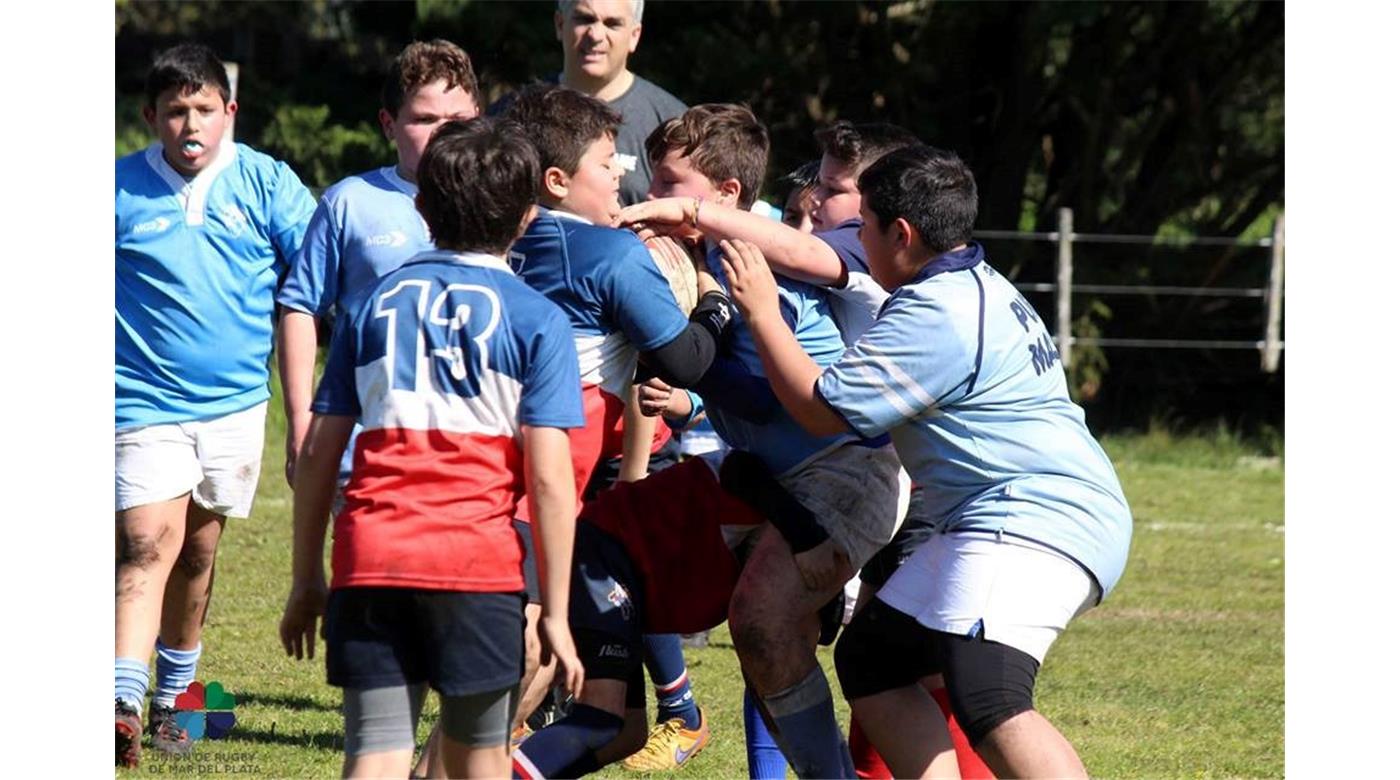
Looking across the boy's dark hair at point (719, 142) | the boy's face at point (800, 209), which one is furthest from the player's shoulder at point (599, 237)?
the boy's face at point (800, 209)

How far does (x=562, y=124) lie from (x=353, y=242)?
3.55 ft

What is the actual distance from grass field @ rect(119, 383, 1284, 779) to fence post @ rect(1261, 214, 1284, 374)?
21.3 ft

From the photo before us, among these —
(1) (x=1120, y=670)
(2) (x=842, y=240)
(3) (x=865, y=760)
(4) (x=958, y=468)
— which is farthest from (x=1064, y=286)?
(4) (x=958, y=468)

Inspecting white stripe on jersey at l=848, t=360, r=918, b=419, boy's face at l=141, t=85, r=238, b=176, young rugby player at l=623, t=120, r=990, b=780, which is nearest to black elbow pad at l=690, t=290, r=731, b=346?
young rugby player at l=623, t=120, r=990, b=780

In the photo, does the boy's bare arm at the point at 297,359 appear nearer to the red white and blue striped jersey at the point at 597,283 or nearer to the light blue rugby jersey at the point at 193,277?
the light blue rugby jersey at the point at 193,277

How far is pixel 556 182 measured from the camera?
4012mm

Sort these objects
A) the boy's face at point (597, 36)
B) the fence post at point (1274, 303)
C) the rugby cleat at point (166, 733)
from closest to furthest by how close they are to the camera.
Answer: the rugby cleat at point (166, 733), the boy's face at point (597, 36), the fence post at point (1274, 303)

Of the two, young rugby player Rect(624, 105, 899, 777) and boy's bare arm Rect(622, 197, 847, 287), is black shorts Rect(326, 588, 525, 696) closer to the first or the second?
young rugby player Rect(624, 105, 899, 777)

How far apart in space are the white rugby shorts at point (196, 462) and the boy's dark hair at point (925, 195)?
2366 millimetres

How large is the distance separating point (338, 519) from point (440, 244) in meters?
0.57

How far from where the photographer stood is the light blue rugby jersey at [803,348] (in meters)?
4.23

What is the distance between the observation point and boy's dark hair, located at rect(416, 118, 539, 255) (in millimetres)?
3541

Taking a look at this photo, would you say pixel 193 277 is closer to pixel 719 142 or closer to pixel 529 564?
pixel 719 142

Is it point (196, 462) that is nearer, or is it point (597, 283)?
point (597, 283)
